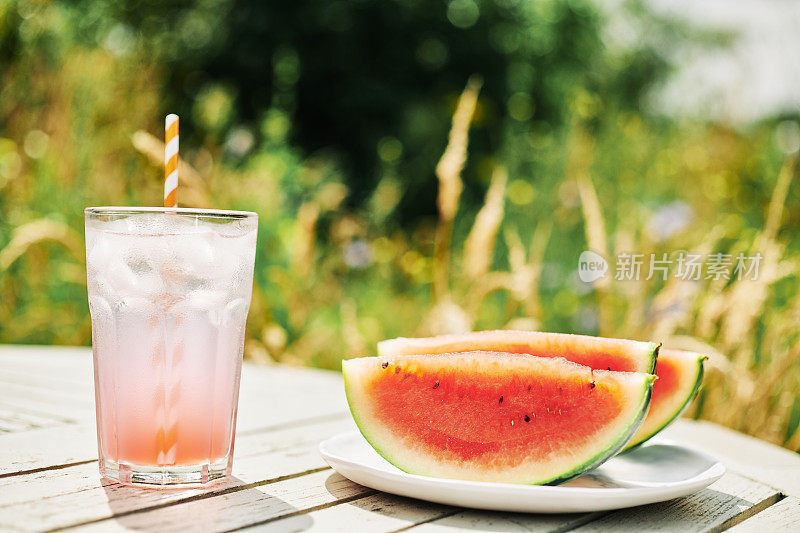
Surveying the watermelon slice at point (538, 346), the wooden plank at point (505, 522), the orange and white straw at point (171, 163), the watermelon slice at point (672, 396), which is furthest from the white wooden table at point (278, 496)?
the orange and white straw at point (171, 163)

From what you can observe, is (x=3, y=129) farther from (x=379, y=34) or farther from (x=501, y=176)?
(x=379, y=34)

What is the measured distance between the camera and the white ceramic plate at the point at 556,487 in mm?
1156

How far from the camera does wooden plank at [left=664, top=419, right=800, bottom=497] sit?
5.18 ft

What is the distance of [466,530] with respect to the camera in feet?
3.75

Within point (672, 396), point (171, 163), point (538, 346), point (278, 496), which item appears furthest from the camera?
point (538, 346)

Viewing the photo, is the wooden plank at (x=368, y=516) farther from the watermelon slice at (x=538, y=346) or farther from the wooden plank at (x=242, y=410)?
the wooden plank at (x=242, y=410)

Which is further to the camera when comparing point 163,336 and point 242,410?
point 242,410

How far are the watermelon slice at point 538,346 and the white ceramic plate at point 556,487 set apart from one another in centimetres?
20

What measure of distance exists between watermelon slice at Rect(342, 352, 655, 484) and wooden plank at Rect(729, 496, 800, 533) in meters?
0.21

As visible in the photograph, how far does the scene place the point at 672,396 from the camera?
1.52m

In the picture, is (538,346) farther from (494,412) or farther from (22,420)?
(22,420)

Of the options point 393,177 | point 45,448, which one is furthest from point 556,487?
point 393,177

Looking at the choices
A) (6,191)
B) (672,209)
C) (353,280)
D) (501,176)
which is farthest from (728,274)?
(6,191)

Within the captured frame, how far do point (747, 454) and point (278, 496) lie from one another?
106 centimetres
